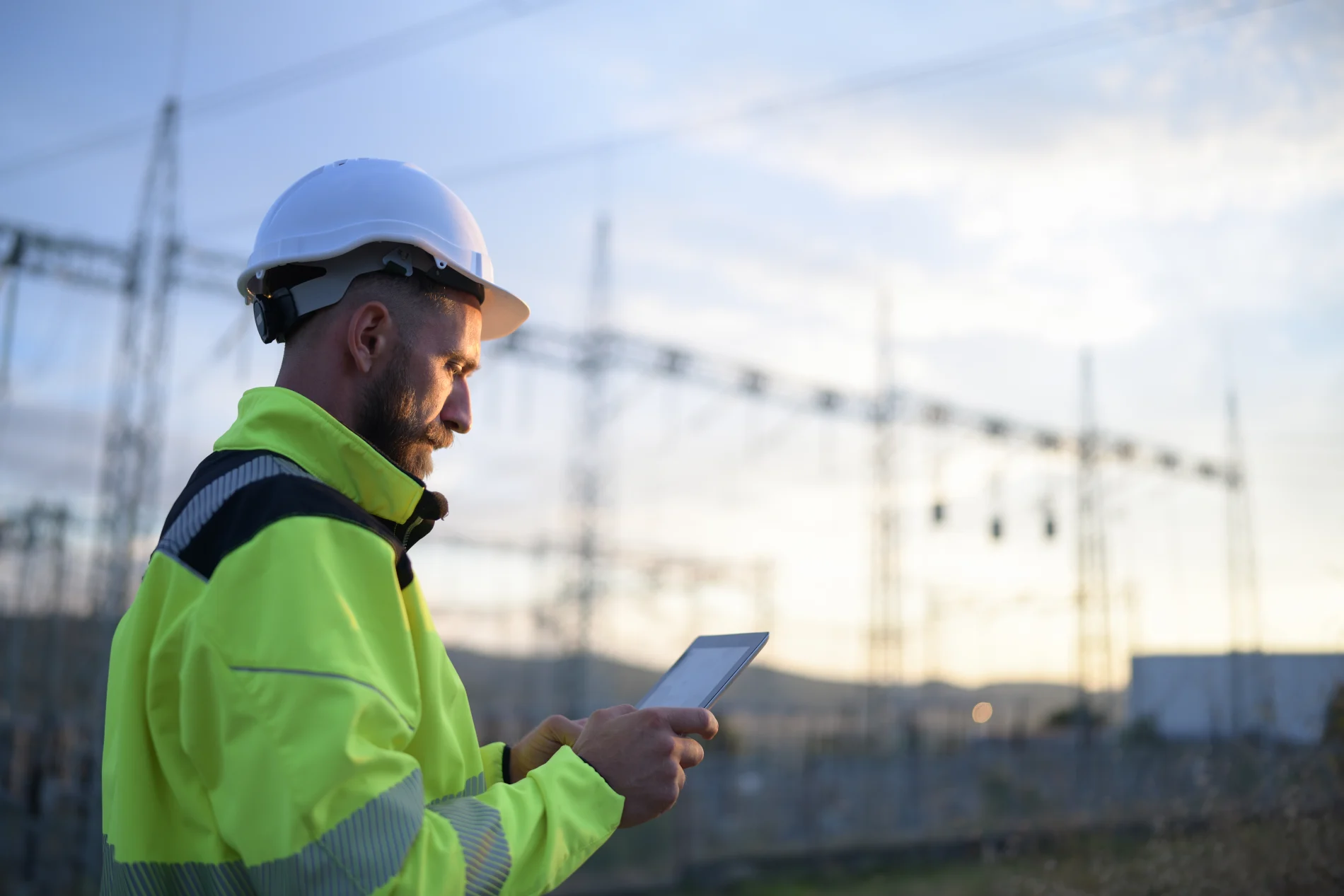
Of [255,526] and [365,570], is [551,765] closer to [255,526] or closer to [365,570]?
[365,570]

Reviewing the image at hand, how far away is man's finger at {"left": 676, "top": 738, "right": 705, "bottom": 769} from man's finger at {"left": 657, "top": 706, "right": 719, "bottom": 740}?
0.07 feet

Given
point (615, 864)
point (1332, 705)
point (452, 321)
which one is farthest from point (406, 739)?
point (615, 864)

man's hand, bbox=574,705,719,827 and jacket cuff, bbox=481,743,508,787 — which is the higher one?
man's hand, bbox=574,705,719,827

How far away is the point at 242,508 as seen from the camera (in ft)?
5.58

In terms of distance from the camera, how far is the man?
1527 mm

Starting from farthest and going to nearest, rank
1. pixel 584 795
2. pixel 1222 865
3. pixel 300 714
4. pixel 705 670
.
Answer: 1. pixel 1222 865
2. pixel 705 670
3. pixel 584 795
4. pixel 300 714

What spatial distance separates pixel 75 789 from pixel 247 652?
15.4 m

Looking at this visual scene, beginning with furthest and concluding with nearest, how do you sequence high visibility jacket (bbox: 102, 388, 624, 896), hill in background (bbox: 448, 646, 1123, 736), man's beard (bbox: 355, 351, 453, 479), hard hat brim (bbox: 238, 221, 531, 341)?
hill in background (bbox: 448, 646, 1123, 736), hard hat brim (bbox: 238, 221, 531, 341), man's beard (bbox: 355, 351, 453, 479), high visibility jacket (bbox: 102, 388, 624, 896)

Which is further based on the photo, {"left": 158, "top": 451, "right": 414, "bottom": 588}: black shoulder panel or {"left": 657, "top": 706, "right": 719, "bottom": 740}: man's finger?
{"left": 657, "top": 706, "right": 719, "bottom": 740}: man's finger

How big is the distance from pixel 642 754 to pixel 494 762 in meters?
0.80

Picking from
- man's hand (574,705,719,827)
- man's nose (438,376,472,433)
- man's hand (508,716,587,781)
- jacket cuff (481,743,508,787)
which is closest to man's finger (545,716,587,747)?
man's hand (508,716,587,781)

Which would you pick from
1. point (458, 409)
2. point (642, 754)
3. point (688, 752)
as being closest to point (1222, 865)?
point (688, 752)

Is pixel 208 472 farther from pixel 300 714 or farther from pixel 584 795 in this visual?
pixel 584 795

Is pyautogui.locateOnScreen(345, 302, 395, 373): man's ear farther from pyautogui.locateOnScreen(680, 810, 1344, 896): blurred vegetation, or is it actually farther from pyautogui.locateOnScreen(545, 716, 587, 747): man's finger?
pyautogui.locateOnScreen(680, 810, 1344, 896): blurred vegetation
